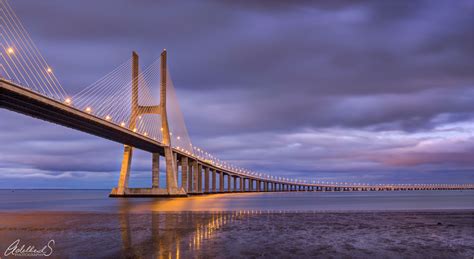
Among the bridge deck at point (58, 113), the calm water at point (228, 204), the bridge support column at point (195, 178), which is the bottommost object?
the calm water at point (228, 204)

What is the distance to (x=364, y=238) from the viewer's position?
17.7 m

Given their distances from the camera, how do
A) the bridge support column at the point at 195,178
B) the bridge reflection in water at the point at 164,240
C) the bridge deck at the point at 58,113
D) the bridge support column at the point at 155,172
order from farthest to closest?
1. the bridge support column at the point at 195,178
2. the bridge support column at the point at 155,172
3. the bridge deck at the point at 58,113
4. the bridge reflection in water at the point at 164,240

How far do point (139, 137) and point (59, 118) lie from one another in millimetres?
15350

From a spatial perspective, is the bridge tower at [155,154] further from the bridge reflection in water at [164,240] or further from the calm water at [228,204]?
the bridge reflection in water at [164,240]

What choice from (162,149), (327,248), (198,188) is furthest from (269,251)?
(198,188)

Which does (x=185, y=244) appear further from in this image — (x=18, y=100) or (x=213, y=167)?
(x=213, y=167)

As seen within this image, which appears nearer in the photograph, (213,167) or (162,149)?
(162,149)

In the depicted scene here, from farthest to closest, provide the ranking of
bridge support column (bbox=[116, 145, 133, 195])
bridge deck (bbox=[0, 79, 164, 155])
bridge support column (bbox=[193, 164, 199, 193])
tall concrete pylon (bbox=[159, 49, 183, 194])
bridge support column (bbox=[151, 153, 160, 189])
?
bridge support column (bbox=[193, 164, 199, 193]) → bridge support column (bbox=[151, 153, 160, 189]) → bridge support column (bbox=[116, 145, 133, 195]) → tall concrete pylon (bbox=[159, 49, 183, 194]) → bridge deck (bbox=[0, 79, 164, 155])

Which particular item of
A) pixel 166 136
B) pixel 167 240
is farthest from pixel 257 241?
pixel 166 136
